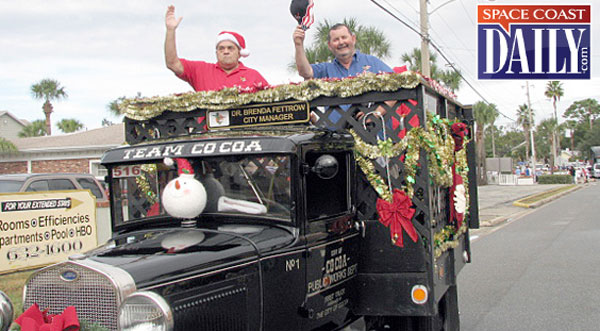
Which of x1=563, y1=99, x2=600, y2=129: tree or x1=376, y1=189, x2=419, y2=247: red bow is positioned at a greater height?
x1=563, y1=99, x2=600, y2=129: tree

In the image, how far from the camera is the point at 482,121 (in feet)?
161

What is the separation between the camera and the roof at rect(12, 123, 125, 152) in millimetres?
25438

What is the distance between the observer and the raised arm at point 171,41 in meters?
4.98

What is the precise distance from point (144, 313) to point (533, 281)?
7349mm

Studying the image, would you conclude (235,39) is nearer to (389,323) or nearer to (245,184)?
(245,184)

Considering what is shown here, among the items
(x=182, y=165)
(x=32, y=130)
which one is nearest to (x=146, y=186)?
(x=182, y=165)

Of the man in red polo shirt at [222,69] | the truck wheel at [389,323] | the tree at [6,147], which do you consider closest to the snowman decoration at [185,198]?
the truck wheel at [389,323]

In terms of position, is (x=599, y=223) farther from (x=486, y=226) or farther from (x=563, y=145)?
(x=563, y=145)

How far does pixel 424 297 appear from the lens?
392cm

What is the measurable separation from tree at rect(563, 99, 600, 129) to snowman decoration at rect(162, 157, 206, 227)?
412ft

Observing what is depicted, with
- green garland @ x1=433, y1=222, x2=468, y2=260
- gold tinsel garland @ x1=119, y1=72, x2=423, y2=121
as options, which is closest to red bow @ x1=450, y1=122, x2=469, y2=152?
green garland @ x1=433, y1=222, x2=468, y2=260

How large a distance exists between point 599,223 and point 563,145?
12400cm

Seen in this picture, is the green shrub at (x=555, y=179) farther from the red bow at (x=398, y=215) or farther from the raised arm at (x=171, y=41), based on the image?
the red bow at (x=398, y=215)

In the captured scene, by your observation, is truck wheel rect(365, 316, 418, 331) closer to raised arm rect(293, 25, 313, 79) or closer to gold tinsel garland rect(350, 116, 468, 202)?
gold tinsel garland rect(350, 116, 468, 202)
